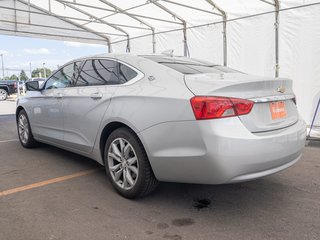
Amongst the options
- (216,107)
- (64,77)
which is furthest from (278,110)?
(64,77)

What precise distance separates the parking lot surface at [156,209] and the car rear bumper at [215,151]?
39 centimetres

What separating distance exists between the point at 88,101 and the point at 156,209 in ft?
4.80

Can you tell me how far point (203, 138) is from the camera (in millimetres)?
2418

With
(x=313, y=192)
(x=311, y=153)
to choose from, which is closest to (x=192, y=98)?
(x=313, y=192)

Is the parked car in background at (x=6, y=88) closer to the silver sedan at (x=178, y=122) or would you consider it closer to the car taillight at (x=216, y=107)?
the silver sedan at (x=178, y=122)

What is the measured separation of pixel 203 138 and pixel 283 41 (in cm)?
602

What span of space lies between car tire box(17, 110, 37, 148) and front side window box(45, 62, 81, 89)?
874mm

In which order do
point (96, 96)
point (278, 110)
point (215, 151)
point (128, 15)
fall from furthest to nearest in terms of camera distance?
point (128, 15) < point (96, 96) < point (278, 110) < point (215, 151)

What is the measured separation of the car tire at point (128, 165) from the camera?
114 inches

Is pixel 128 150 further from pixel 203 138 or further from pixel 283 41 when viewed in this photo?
pixel 283 41

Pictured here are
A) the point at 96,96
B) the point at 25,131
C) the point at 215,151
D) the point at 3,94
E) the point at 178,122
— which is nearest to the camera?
the point at 215,151

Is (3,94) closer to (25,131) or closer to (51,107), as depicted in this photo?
(25,131)

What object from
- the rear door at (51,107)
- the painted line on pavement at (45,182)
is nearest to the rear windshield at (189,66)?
the rear door at (51,107)

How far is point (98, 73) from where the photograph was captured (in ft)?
12.0
